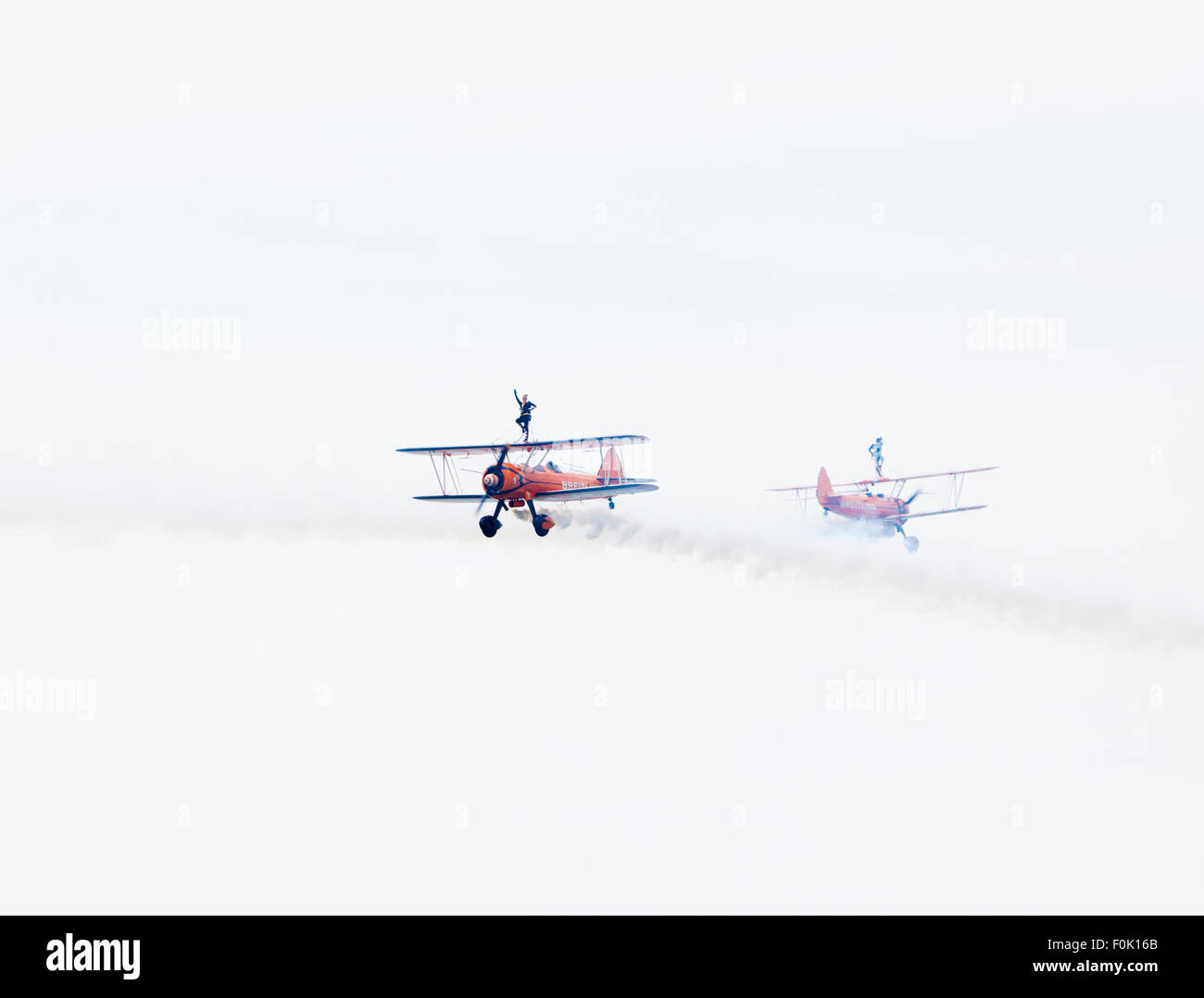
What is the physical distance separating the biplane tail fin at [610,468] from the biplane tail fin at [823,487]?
1960 centimetres

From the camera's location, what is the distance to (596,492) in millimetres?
70188

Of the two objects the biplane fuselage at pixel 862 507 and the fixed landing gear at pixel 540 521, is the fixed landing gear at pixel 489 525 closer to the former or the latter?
the fixed landing gear at pixel 540 521

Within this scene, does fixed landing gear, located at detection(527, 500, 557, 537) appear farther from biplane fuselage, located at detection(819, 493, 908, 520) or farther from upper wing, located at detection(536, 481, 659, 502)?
biplane fuselage, located at detection(819, 493, 908, 520)

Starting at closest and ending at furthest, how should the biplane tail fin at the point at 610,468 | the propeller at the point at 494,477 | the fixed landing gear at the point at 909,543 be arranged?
the propeller at the point at 494,477 → the biplane tail fin at the point at 610,468 → the fixed landing gear at the point at 909,543

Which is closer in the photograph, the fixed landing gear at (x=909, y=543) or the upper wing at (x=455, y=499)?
the upper wing at (x=455, y=499)

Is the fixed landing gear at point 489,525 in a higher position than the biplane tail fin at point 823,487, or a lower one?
lower

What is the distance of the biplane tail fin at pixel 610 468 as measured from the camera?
7244cm

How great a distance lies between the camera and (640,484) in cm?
7012

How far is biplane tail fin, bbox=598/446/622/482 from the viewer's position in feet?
238

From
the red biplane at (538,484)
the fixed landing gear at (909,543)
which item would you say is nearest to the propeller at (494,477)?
the red biplane at (538,484)

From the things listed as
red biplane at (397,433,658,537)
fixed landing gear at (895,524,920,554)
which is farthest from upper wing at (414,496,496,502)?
fixed landing gear at (895,524,920,554)

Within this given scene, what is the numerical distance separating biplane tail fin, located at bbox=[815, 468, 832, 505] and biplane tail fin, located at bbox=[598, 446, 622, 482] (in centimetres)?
1960
